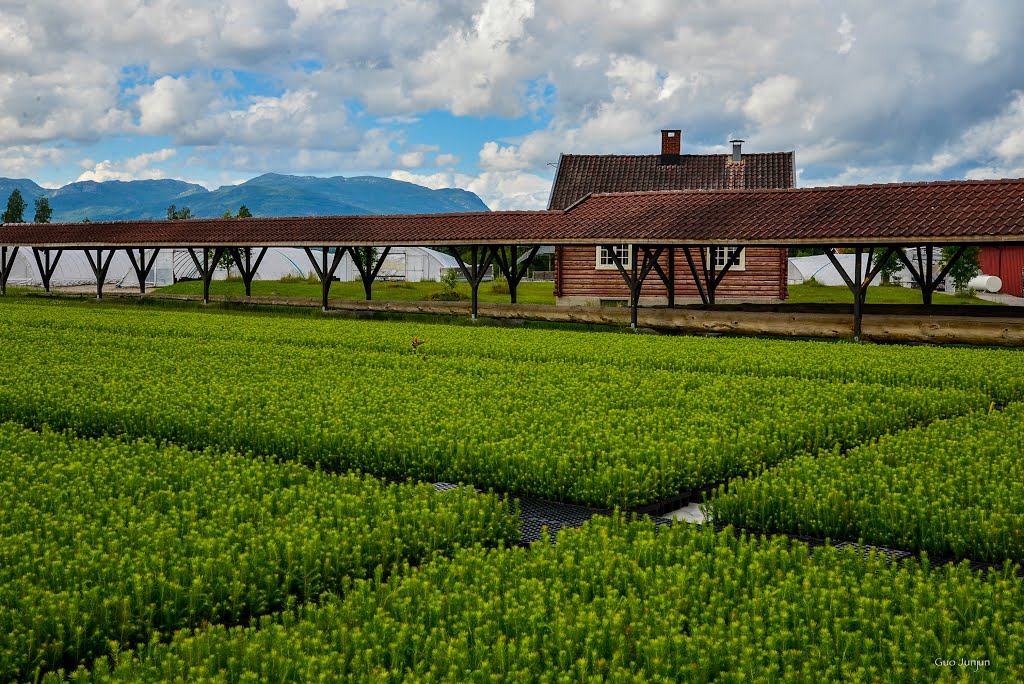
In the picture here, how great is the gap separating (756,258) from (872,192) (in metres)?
10.4

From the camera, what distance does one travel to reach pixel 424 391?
10.5 m

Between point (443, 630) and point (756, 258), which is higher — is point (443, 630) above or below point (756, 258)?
below

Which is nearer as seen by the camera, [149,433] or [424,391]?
[149,433]

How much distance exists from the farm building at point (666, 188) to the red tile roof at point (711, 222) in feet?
17.2

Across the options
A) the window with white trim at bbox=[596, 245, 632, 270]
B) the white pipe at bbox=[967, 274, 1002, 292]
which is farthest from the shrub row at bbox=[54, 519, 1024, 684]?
the white pipe at bbox=[967, 274, 1002, 292]

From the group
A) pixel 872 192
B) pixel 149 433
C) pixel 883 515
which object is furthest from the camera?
pixel 872 192

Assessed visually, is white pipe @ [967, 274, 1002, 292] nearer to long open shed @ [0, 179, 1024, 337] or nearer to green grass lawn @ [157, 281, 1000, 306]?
green grass lawn @ [157, 281, 1000, 306]

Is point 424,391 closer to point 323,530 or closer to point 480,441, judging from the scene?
point 480,441

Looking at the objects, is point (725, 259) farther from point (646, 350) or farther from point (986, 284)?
point (986, 284)

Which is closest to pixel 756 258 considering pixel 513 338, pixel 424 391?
pixel 513 338

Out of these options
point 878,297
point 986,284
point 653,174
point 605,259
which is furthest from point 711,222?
point 986,284

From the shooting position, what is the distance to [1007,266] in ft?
156

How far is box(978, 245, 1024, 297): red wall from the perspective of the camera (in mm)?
46375

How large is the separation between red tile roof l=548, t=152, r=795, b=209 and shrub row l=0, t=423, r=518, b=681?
33392 mm
